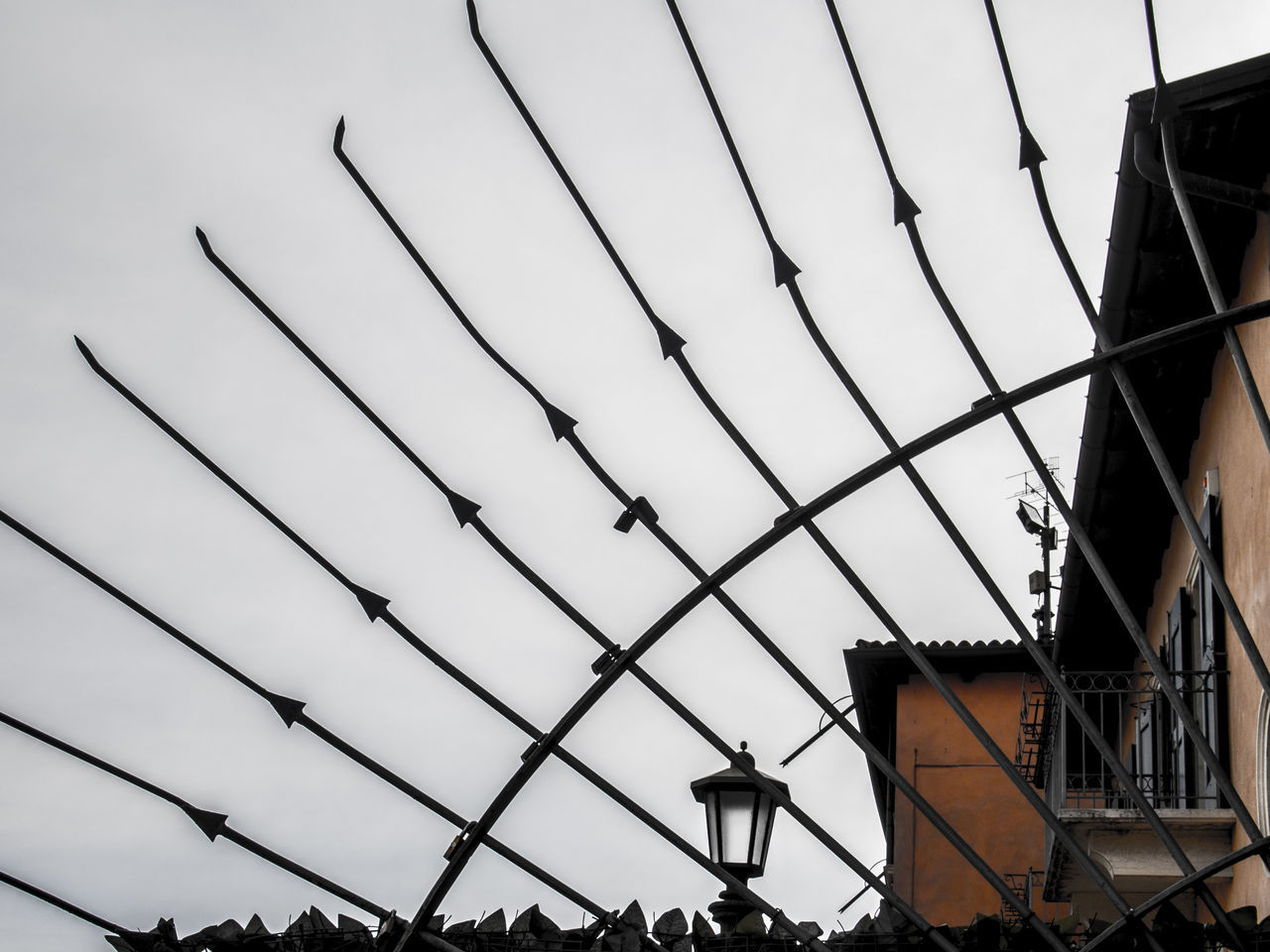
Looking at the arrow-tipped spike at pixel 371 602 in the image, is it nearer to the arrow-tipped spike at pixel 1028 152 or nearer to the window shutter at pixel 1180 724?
the arrow-tipped spike at pixel 1028 152

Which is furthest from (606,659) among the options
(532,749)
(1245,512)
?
(1245,512)

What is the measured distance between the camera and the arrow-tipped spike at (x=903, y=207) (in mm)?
4480

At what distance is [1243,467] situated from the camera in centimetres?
827

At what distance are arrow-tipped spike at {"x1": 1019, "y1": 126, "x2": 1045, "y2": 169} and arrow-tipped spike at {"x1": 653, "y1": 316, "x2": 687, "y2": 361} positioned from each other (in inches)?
42.8

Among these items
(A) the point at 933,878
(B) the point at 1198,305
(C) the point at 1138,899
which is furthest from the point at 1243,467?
(A) the point at 933,878

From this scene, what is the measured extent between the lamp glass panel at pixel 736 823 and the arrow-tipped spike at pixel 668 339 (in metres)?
2.14

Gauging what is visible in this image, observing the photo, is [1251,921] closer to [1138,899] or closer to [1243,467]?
[1243,467]

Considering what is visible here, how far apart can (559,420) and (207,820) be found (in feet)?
5.28

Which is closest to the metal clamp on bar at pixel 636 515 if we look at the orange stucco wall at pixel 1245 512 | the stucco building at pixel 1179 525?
the stucco building at pixel 1179 525

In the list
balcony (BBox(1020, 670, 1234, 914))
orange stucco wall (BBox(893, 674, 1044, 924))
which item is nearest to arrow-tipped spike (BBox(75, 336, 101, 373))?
balcony (BBox(1020, 670, 1234, 914))

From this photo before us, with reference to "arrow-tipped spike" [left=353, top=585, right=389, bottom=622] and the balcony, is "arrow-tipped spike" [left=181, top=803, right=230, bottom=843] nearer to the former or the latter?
"arrow-tipped spike" [left=353, top=585, right=389, bottom=622]

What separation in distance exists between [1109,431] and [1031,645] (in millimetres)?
5932

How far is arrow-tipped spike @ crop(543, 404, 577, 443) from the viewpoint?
4676 millimetres

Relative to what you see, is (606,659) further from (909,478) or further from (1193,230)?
(1193,230)
